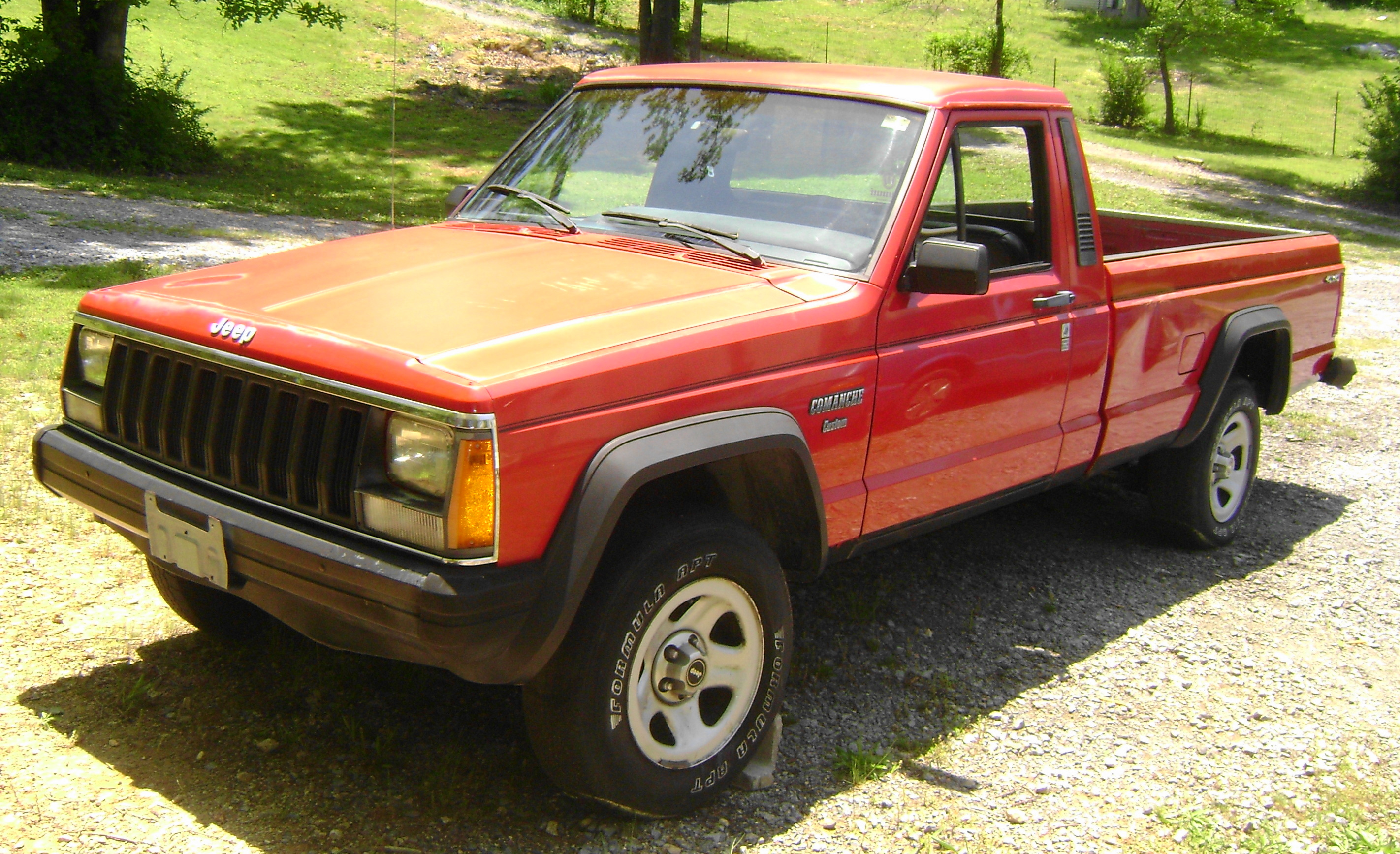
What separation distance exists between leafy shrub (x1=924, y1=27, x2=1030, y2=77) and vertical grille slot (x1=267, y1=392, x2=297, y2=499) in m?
29.1

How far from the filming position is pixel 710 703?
3439 mm

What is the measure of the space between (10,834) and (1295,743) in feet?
12.7

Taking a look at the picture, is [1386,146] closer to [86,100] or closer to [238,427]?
[86,100]

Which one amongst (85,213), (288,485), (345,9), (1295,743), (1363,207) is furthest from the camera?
(345,9)

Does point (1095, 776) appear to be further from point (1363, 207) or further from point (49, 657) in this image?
point (1363, 207)

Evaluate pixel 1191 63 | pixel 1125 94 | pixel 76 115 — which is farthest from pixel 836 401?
pixel 1191 63

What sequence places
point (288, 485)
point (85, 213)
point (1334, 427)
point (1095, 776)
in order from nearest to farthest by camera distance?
point (288, 485), point (1095, 776), point (1334, 427), point (85, 213)

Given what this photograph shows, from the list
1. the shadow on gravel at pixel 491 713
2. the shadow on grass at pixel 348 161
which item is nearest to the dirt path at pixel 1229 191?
the shadow on grass at pixel 348 161

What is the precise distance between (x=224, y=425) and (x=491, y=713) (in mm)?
1286

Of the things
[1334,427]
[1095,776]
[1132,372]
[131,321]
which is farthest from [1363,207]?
[131,321]

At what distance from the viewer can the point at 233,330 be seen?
309cm

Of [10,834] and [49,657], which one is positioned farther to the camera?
[49,657]

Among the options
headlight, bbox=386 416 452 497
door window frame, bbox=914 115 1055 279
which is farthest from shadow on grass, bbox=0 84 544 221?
headlight, bbox=386 416 452 497

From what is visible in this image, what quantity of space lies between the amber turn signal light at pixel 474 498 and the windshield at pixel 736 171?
1400 millimetres
